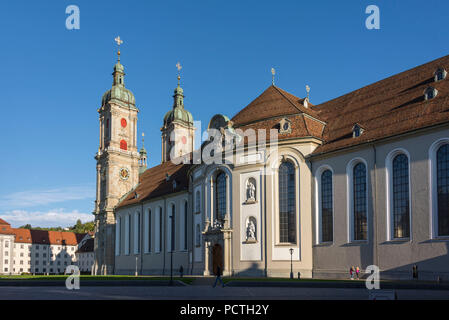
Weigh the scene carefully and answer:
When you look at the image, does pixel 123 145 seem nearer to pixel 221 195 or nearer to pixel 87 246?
pixel 221 195

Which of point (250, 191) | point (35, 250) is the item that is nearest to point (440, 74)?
point (250, 191)

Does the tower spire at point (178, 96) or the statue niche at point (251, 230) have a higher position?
the tower spire at point (178, 96)

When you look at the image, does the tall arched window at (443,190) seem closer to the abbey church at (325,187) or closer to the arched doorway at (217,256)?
the abbey church at (325,187)

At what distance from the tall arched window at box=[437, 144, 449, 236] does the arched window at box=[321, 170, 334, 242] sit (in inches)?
352

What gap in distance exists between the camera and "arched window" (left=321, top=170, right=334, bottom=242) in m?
38.9

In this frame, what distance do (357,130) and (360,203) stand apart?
5684 mm

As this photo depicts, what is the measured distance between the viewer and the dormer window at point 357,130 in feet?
125

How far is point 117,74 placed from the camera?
78688mm

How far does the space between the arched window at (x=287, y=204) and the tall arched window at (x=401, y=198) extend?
8859 mm

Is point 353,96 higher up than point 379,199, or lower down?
higher up

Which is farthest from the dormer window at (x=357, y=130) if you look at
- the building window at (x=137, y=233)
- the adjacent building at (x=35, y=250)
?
the adjacent building at (x=35, y=250)
